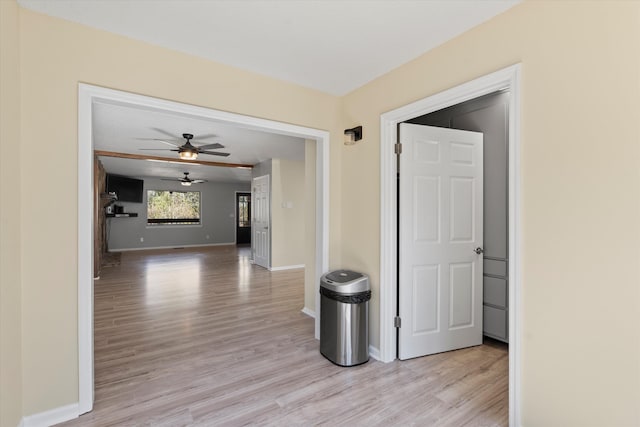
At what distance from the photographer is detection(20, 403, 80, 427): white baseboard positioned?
1823 mm

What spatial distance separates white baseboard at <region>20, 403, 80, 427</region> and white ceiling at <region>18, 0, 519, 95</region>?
8.04 ft

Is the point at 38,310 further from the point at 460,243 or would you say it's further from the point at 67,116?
the point at 460,243

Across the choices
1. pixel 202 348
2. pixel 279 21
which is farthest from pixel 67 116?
pixel 202 348

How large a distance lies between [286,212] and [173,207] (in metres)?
6.02

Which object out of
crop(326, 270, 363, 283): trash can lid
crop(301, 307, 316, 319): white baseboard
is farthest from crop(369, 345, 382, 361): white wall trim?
crop(301, 307, 316, 319): white baseboard

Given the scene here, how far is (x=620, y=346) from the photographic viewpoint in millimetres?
1409

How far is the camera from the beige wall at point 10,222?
5.14ft

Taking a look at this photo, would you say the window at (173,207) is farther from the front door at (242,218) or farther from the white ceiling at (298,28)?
the white ceiling at (298,28)

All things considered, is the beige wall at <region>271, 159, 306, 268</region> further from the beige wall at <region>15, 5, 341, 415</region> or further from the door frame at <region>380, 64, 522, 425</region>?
the beige wall at <region>15, 5, 341, 415</region>

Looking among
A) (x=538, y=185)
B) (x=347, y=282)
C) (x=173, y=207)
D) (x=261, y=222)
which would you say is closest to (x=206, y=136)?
(x=261, y=222)

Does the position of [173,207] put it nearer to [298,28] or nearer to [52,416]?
[52,416]

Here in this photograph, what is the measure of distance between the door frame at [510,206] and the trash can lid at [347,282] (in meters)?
0.17

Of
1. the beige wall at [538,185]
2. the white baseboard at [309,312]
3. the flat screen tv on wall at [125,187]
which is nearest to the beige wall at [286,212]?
the white baseboard at [309,312]

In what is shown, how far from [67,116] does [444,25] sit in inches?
98.0
